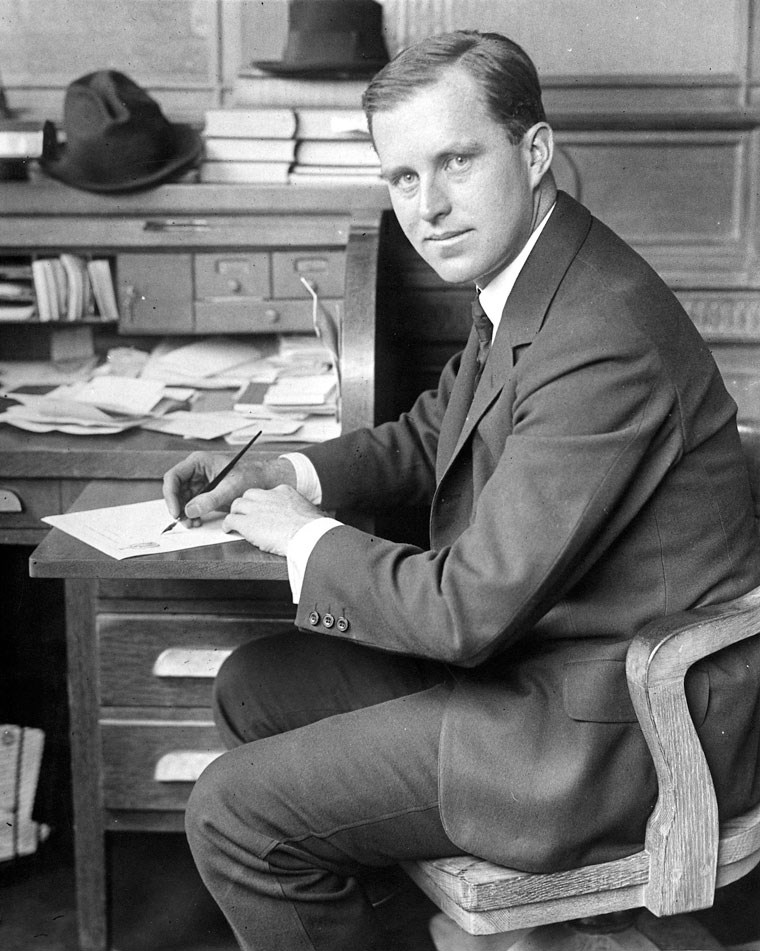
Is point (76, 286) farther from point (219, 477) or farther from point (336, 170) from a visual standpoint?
point (219, 477)

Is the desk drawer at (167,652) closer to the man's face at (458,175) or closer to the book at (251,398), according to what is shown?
the book at (251,398)

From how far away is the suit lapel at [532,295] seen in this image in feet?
5.17

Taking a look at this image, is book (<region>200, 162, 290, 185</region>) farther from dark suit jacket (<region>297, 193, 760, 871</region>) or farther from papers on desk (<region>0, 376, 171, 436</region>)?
dark suit jacket (<region>297, 193, 760, 871</region>)

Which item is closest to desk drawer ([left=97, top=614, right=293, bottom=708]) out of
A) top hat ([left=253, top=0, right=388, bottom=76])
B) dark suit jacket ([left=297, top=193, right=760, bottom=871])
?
dark suit jacket ([left=297, top=193, right=760, bottom=871])

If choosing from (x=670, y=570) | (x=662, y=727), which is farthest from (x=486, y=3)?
(x=662, y=727)

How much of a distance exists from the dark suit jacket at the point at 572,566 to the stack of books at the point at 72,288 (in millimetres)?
1450

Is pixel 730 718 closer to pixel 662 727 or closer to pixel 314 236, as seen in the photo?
pixel 662 727

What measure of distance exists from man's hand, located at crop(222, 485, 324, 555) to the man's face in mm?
393

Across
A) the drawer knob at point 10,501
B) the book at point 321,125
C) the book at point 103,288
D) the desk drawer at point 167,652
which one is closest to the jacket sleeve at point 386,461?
the desk drawer at point 167,652

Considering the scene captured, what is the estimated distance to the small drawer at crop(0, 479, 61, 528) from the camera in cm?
227

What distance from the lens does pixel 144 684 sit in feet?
7.10

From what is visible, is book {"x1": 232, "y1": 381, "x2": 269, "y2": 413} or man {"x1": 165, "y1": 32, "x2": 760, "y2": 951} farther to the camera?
book {"x1": 232, "y1": 381, "x2": 269, "y2": 413}

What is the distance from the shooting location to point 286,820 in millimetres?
1544

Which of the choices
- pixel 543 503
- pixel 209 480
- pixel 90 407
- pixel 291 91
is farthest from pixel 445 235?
pixel 291 91
